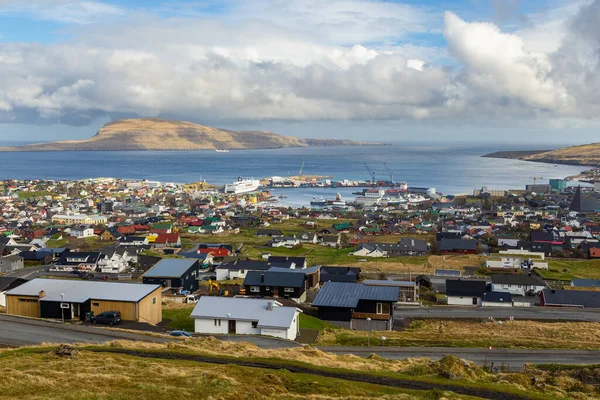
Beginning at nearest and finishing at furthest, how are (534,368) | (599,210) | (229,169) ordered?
(534,368)
(599,210)
(229,169)

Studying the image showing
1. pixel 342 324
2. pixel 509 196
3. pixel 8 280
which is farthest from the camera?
pixel 509 196

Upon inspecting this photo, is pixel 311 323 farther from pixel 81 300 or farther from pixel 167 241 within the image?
pixel 167 241

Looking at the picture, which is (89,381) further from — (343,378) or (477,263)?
(477,263)


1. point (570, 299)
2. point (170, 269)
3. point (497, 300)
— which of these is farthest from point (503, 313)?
point (170, 269)

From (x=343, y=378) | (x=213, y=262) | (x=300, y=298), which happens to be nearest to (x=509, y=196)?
(x=213, y=262)

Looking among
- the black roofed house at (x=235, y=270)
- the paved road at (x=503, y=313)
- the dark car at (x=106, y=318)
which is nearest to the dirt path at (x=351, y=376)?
the dark car at (x=106, y=318)
